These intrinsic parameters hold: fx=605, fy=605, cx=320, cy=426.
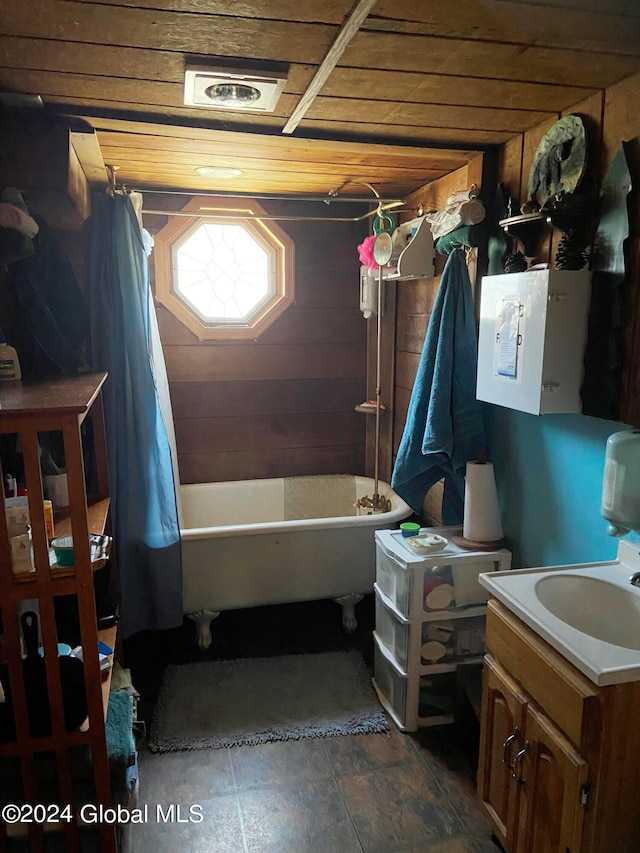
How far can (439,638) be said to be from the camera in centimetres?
219

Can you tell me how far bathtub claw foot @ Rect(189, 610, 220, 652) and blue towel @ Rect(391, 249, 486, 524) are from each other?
1.10 meters

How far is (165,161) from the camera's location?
7.77ft

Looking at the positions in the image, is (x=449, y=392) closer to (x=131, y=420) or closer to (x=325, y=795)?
(x=131, y=420)

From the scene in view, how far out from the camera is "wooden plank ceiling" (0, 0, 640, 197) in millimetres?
1221

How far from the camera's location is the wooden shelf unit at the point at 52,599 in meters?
1.42

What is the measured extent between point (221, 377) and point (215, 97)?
178 cm

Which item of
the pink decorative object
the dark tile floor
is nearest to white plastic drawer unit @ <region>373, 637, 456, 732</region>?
the dark tile floor

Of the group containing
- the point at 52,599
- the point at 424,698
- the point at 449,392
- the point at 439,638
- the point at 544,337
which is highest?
the point at 544,337

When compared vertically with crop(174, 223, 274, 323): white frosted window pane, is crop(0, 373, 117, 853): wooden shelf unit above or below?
below

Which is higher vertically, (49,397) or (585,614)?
(49,397)

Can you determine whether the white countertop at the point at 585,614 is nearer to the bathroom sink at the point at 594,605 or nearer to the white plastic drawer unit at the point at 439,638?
the bathroom sink at the point at 594,605

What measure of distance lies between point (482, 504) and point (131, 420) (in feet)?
4.74

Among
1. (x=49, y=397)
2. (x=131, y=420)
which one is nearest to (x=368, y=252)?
(x=131, y=420)

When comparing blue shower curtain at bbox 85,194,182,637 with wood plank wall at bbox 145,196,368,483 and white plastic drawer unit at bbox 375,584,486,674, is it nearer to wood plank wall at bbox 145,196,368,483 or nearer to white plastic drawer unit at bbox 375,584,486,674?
wood plank wall at bbox 145,196,368,483
